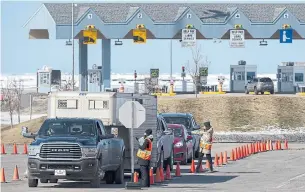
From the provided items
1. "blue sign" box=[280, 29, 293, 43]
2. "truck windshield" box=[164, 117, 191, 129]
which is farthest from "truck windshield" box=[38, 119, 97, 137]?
→ "blue sign" box=[280, 29, 293, 43]

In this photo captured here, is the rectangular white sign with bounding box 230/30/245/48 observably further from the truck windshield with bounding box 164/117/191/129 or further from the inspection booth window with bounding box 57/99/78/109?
the inspection booth window with bounding box 57/99/78/109

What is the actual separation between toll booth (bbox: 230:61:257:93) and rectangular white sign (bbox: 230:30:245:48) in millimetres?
13866

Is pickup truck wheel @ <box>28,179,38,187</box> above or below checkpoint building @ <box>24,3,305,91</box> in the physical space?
below

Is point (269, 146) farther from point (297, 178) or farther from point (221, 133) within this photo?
point (297, 178)

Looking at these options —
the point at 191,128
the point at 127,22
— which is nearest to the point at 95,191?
the point at 191,128

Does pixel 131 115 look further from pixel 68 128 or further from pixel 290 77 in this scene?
pixel 290 77

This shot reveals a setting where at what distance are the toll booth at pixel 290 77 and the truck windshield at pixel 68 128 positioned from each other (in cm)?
6681

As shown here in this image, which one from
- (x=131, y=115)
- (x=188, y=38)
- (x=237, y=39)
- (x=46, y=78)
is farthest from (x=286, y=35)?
(x=131, y=115)

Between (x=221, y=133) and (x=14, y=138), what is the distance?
520 inches

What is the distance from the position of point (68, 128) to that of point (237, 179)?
6.30 metres

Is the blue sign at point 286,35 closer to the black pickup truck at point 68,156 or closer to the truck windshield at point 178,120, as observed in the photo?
the truck windshield at point 178,120

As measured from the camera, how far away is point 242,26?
8138 cm

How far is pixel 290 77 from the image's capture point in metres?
96.6

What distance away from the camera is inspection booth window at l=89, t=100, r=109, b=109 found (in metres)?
31.0
